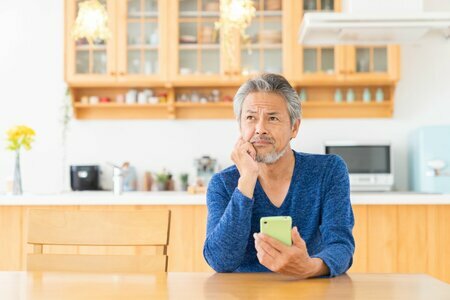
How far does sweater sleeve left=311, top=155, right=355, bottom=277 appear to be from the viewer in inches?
63.6

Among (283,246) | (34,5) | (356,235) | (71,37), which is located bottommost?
(356,235)

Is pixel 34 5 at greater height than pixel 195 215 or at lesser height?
greater

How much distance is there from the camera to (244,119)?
186 centimetres

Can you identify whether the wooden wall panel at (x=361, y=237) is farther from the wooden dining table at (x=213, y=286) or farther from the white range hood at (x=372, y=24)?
the wooden dining table at (x=213, y=286)

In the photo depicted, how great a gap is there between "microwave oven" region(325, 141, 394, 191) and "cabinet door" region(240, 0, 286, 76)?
2.67 feet

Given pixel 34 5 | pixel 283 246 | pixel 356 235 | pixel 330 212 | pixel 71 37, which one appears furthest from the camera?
pixel 34 5

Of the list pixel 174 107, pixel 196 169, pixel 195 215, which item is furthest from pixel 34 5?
pixel 195 215

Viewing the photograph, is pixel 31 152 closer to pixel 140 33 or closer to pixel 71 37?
pixel 71 37

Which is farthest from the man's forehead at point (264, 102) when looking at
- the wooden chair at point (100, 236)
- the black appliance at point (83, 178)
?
the black appliance at point (83, 178)

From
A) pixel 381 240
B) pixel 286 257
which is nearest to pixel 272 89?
pixel 286 257

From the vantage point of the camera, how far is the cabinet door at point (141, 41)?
4.82m

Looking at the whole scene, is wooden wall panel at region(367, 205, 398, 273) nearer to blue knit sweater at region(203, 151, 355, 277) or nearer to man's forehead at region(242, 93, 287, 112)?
blue knit sweater at region(203, 151, 355, 277)

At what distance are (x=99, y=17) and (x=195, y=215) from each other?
176 centimetres

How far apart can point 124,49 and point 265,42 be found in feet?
3.56
